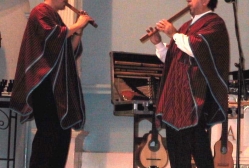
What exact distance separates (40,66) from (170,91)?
0.69 m

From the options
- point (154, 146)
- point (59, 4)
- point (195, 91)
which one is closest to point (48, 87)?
point (59, 4)

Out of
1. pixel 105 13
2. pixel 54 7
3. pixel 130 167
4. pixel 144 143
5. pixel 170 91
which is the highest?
pixel 105 13

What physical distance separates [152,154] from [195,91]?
114cm

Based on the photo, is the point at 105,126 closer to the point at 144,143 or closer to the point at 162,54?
the point at 144,143

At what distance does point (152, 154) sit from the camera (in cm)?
341

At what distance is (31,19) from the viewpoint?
2.54 metres

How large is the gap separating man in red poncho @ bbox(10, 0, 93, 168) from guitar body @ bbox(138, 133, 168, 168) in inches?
35.7

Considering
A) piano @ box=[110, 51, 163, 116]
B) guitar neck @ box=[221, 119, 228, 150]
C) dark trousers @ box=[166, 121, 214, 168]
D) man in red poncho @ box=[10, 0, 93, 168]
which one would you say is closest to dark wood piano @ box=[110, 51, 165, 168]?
piano @ box=[110, 51, 163, 116]

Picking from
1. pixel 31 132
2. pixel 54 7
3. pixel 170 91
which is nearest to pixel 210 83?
pixel 170 91

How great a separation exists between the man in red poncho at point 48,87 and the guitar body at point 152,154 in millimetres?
907

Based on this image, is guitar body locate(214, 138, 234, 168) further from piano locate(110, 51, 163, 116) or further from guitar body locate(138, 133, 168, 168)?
piano locate(110, 51, 163, 116)

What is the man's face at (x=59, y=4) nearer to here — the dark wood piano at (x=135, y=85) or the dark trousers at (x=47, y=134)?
the dark trousers at (x=47, y=134)

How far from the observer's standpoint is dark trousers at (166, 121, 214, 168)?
2.35m

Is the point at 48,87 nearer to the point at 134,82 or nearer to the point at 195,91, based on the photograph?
the point at 195,91
